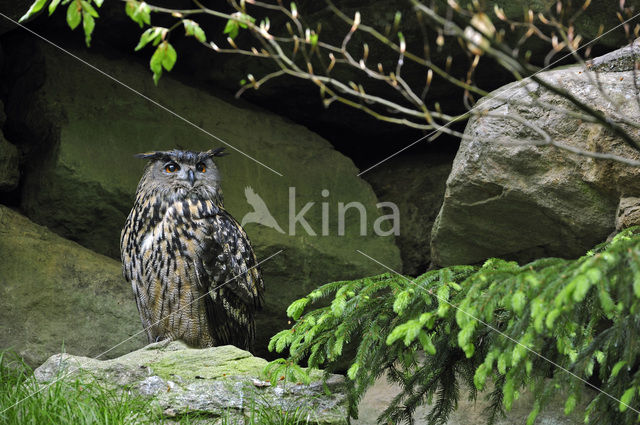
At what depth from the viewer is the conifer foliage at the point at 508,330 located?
191 centimetres

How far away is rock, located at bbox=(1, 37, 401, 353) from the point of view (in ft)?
15.1

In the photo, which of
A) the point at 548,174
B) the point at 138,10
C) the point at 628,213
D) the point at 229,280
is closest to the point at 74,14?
the point at 138,10

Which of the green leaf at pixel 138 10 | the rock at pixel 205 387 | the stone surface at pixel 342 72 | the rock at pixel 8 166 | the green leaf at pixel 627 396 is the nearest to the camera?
the green leaf at pixel 138 10

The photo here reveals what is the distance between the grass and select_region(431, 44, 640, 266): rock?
1444mm

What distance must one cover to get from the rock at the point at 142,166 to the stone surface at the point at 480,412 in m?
1.25

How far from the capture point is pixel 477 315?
7.00 ft

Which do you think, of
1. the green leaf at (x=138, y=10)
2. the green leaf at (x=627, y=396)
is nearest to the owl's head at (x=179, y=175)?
the green leaf at (x=138, y=10)

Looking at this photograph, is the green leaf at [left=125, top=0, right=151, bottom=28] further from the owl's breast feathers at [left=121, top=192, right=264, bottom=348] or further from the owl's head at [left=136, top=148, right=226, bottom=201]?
the owl's head at [left=136, top=148, right=226, bottom=201]

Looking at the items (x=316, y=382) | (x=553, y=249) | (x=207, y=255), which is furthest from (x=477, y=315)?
(x=207, y=255)

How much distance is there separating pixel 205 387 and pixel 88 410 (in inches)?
22.1

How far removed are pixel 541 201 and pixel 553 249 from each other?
1.31 ft

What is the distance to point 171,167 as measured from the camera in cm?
422

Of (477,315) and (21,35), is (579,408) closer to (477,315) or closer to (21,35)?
(477,315)

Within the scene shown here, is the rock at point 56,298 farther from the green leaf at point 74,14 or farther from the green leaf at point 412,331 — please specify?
the green leaf at point 74,14
